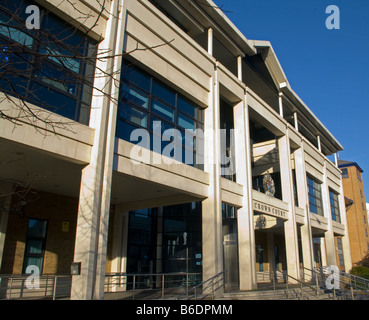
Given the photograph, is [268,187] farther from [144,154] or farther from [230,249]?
[144,154]

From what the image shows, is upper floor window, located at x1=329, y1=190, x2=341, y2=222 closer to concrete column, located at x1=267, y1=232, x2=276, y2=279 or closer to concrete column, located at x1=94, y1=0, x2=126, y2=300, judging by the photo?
concrete column, located at x1=267, y1=232, x2=276, y2=279

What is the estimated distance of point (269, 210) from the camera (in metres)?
19.5

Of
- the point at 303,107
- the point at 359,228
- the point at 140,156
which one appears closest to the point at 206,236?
the point at 140,156

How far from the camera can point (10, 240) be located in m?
12.3

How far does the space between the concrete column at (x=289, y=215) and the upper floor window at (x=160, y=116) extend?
9.48 m

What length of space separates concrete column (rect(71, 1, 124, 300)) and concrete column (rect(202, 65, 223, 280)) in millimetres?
5569

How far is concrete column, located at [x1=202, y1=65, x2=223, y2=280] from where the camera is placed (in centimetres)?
1399

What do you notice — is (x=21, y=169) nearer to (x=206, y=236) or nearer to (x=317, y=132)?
(x=206, y=236)

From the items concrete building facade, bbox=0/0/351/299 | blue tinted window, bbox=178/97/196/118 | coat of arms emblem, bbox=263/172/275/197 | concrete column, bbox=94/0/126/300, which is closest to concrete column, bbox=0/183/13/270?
concrete building facade, bbox=0/0/351/299

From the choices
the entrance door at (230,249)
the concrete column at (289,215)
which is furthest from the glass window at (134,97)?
the concrete column at (289,215)

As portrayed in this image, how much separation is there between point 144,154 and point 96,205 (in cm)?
298

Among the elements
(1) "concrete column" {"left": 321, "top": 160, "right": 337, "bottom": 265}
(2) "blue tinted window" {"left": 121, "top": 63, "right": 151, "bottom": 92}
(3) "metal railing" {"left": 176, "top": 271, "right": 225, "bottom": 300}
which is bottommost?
(3) "metal railing" {"left": 176, "top": 271, "right": 225, "bottom": 300}

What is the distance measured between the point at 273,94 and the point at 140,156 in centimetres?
1542
